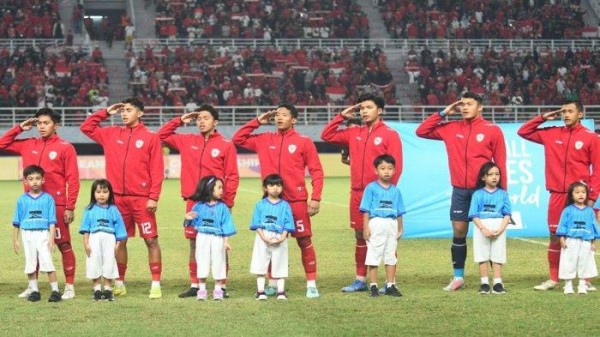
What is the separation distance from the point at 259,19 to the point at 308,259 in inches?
1441

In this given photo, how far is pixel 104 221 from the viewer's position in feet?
37.5

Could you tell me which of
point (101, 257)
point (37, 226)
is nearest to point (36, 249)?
point (37, 226)

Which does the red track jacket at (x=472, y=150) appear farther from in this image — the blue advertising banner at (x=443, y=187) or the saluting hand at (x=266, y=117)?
the blue advertising banner at (x=443, y=187)

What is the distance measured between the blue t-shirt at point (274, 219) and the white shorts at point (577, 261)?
2.95 m

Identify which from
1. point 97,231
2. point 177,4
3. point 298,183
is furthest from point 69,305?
point 177,4

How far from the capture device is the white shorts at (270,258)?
11.4 meters

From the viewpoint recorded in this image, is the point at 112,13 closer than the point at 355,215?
No

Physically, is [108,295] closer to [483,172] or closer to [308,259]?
[308,259]

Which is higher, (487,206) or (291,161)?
(291,161)

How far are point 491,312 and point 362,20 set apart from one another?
38.6 metres

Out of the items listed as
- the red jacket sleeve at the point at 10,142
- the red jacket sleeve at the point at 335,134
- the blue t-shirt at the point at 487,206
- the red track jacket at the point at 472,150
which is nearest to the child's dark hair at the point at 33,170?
the red jacket sleeve at the point at 10,142

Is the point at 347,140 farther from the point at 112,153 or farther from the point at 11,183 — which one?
the point at 11,183

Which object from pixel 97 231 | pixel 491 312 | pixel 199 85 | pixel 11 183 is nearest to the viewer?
pixel 491 312

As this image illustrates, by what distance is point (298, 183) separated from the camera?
39.0 feet
